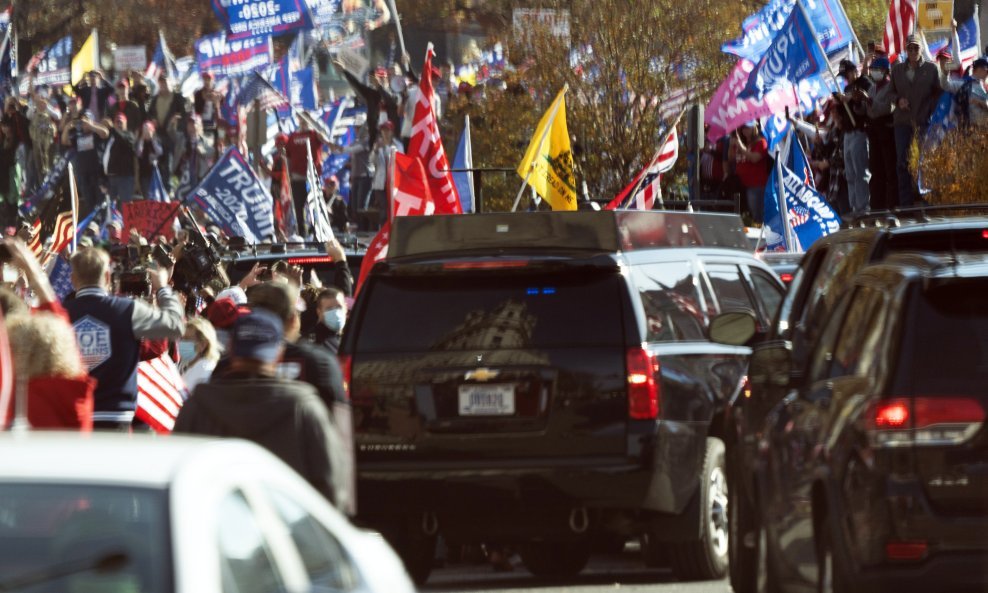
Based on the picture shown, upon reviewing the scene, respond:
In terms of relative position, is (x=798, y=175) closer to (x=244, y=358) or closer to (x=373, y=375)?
(x=373, y=375)

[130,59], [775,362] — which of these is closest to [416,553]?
[775,362]

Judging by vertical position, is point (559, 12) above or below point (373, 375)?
above

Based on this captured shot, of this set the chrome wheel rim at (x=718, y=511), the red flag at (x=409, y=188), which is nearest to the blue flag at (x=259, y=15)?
the red flag at (x=409, y=188)

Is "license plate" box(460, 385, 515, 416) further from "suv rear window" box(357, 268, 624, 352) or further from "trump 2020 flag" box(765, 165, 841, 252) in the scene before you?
"trump 2020 flag" box(765, 165, 841, 252)

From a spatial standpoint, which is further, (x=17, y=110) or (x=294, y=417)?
(x=17, y=110)

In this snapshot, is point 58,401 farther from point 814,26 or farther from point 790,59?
point 814,26

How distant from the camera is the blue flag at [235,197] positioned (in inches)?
1013

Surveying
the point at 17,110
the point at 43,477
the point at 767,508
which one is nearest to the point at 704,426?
the point at 767,508

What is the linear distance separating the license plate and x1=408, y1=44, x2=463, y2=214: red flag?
427 inches

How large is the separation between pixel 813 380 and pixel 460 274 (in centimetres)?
281

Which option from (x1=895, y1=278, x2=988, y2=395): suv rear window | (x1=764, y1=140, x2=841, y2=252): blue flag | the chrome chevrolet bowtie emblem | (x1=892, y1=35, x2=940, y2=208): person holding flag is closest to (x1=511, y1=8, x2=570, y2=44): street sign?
(x1=892, y1=35, x2=940, y2=208): person holding flag

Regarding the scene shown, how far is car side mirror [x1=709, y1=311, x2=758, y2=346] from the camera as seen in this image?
10.4 meters

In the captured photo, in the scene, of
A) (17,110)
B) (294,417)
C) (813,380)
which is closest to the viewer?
(294,417)

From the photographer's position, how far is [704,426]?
37.2 ft
